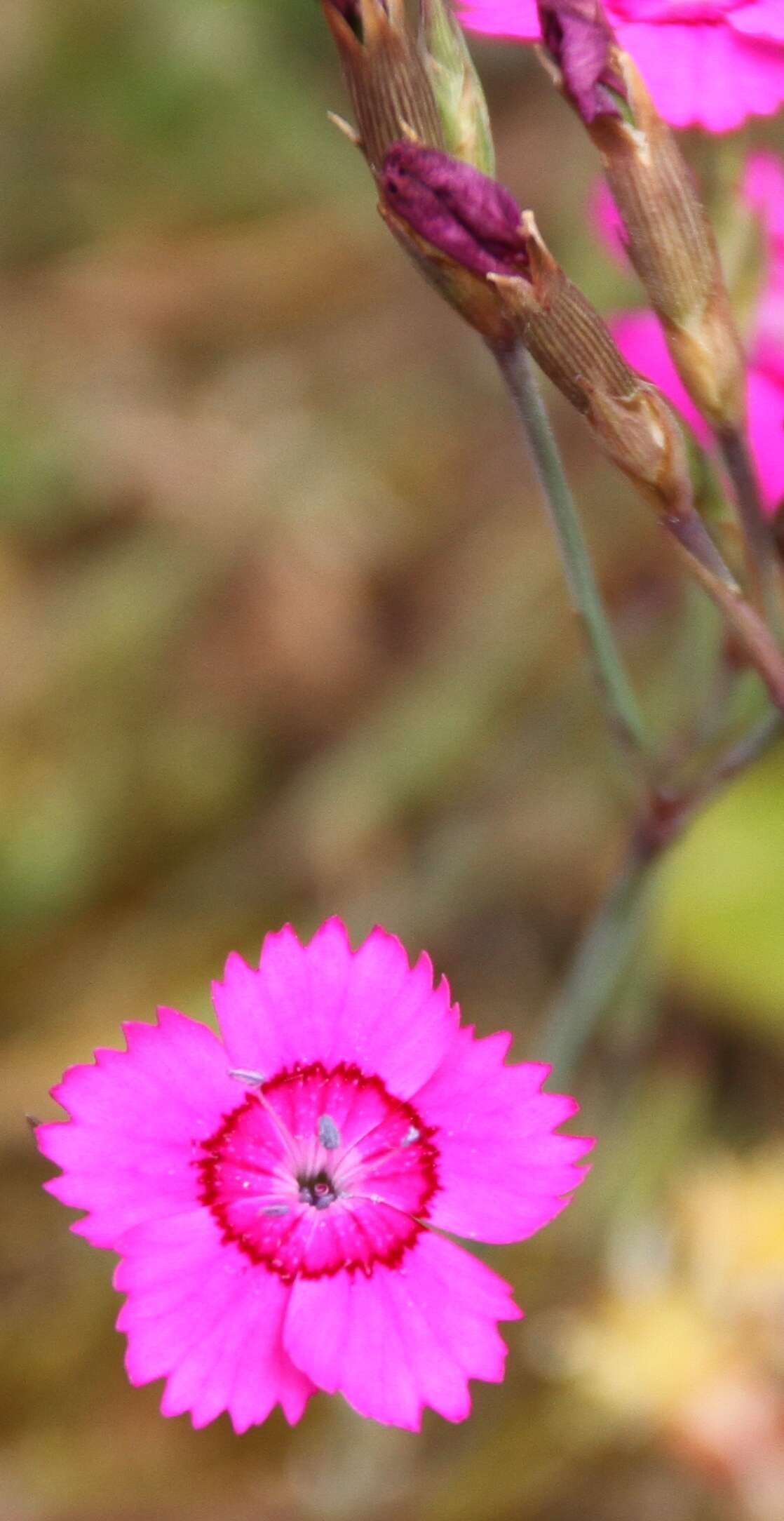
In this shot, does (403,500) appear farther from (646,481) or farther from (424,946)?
(646,481)

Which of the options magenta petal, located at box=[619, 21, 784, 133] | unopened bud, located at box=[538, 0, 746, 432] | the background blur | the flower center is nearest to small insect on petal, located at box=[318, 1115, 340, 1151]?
the flower center

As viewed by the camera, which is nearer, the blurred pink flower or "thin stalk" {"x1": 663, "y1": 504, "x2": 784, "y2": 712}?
"thin stalk" {"x1": 663, "y1": 504, "x2": 784, "y2": 712}

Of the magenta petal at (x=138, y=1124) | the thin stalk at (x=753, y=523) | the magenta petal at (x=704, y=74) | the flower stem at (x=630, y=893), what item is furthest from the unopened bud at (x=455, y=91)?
the magenta petal at (x=138, y=1124)

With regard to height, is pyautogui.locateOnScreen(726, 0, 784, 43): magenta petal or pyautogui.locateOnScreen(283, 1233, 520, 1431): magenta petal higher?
pyautogui.locateOnScreen(726, 0, 784, 43): magenta petal

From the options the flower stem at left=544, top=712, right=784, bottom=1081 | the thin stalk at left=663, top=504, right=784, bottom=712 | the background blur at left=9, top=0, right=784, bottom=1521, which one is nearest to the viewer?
the thin stalk at left=663, top=504, right=784, bottom=712

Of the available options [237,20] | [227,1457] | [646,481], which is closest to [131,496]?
[237,20]

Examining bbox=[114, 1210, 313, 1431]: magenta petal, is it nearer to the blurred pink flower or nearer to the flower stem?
the flower stem
